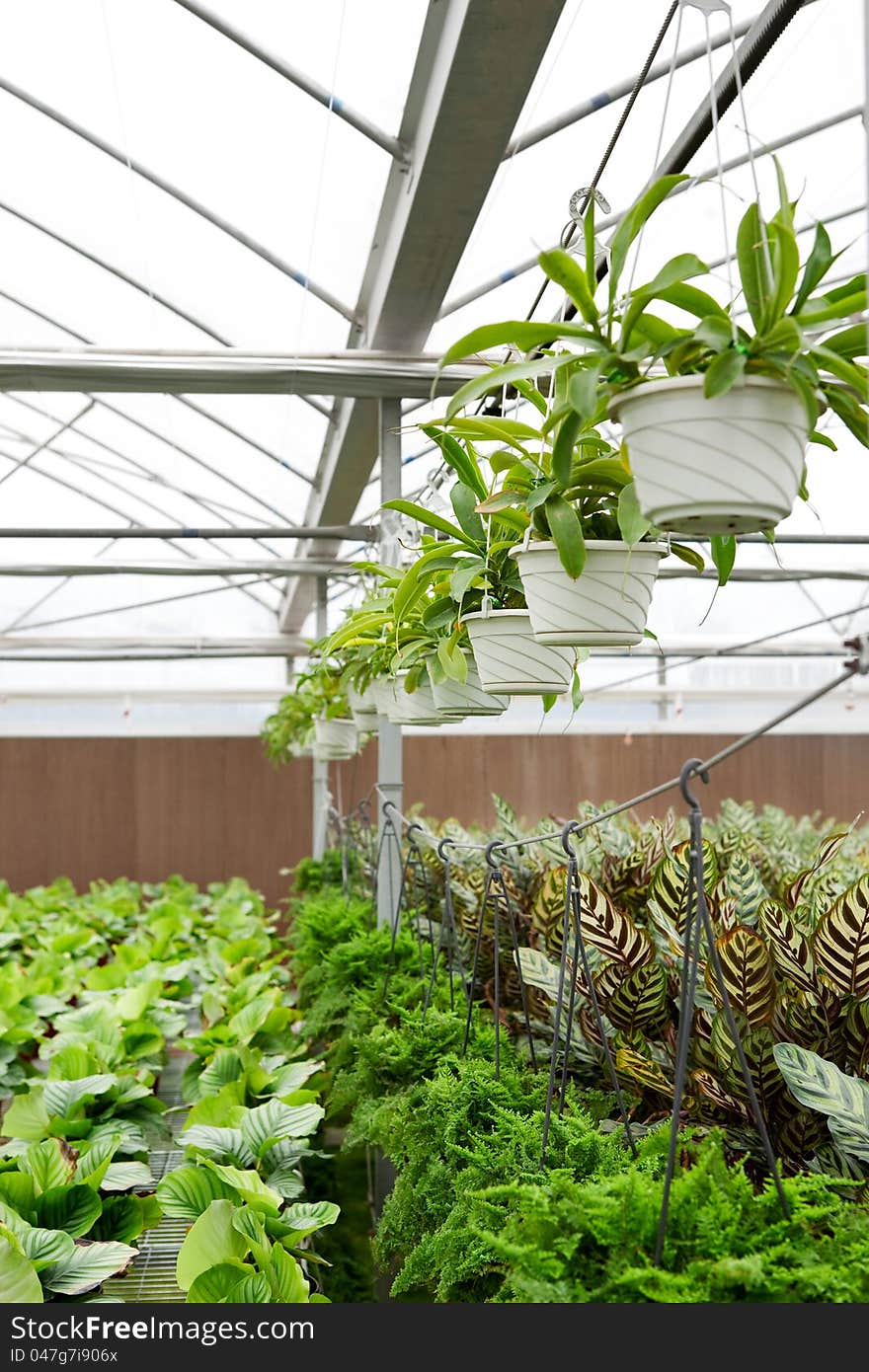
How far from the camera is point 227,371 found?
4.48 metres

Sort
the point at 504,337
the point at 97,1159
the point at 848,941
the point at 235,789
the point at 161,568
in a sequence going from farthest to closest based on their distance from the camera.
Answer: the point at 235,789
the point at 161,568
the point at 97,1159
the point at 848,941
the point at 504,337

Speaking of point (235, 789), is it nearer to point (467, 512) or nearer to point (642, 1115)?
point (642, 1115)

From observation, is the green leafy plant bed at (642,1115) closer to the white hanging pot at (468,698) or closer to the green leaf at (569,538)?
the white hanging pot at (468,698)

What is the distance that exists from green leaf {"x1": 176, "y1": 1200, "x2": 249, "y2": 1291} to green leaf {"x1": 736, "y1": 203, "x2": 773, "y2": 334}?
209cm

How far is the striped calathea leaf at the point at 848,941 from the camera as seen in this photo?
2.05m

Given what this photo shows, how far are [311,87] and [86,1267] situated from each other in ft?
10.2

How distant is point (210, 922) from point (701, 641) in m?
5.28

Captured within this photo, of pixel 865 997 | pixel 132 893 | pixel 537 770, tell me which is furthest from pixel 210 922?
pixel 865 997

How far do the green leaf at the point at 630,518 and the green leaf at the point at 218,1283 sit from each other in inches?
62.2

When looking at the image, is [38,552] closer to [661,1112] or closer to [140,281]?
[140,281]

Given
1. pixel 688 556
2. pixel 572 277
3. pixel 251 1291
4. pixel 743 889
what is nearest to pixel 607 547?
pixel 688 556

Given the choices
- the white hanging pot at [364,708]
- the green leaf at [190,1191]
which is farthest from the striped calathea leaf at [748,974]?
the white hanging pot at [364,708]

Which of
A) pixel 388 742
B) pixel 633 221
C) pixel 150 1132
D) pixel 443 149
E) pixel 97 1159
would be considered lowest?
pixel 150 1132

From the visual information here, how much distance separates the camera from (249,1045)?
477 cm
